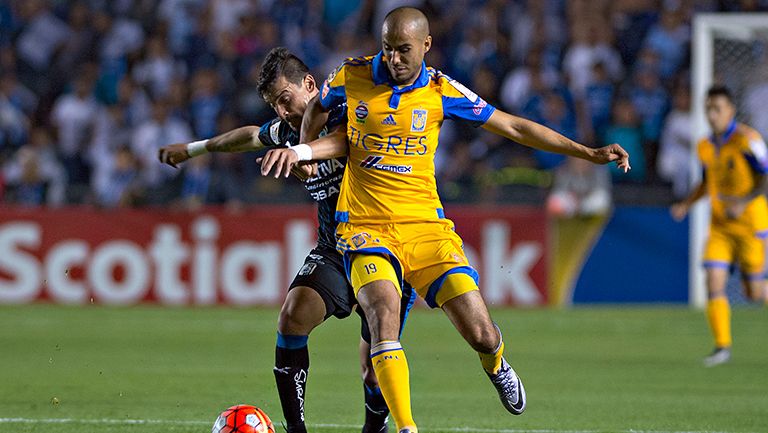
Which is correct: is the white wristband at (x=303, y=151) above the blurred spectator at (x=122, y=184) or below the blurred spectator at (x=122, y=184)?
above

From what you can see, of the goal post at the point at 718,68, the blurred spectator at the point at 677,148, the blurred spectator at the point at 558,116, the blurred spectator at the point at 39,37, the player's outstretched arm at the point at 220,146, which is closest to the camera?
the player's outstretched arm at the point at 220,146

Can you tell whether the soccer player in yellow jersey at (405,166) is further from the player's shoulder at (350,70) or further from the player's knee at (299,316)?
the player's knee at (299,316)

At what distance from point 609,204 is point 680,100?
1829mm

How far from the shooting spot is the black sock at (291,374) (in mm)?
6547

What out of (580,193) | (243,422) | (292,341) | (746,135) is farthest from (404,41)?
(580,193)

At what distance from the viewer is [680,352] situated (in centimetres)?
1243

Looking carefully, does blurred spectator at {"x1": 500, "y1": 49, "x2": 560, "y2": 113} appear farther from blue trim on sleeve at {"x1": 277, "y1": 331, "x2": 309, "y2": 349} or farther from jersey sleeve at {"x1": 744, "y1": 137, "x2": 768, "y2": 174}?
blue trim on sleeve at {"x1": 277, "y1": 331, "x2": 309, "y2": 349}

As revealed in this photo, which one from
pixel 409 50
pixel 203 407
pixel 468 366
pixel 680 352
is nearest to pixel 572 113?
pixel 680 352

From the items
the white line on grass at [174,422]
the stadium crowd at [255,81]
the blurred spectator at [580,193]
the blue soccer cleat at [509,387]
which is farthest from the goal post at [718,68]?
the blue soccer cleat at [509,387]

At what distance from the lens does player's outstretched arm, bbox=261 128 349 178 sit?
590 centimetres

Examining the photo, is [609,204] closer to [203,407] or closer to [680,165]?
[680,165]

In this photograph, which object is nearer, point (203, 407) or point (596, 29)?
point (203, 407)

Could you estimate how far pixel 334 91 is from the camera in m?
6.55

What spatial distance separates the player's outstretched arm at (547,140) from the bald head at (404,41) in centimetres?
54
